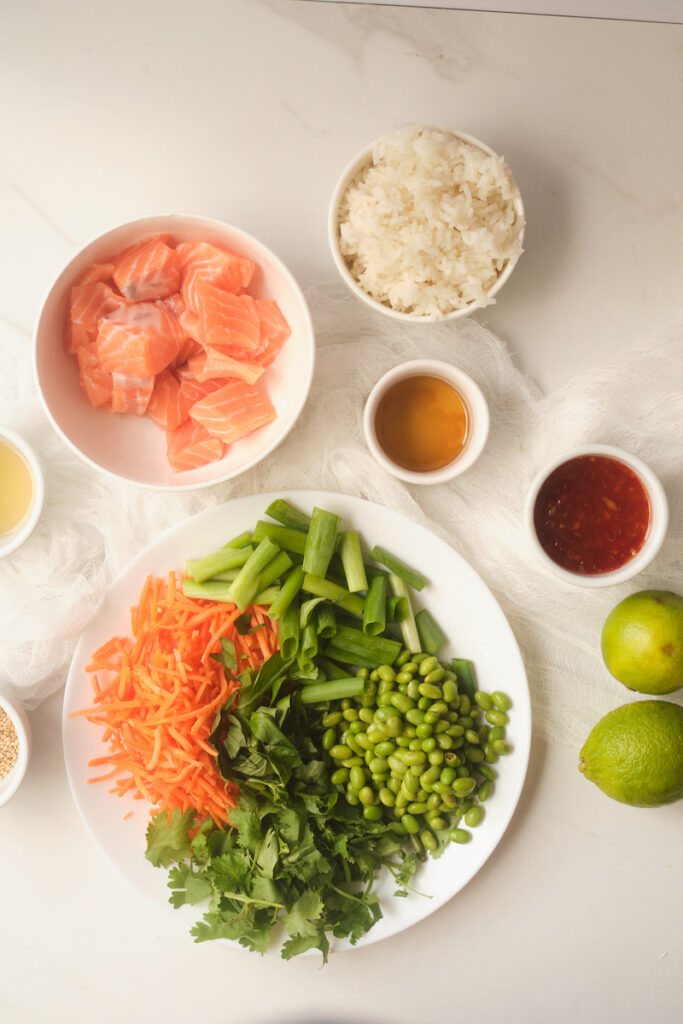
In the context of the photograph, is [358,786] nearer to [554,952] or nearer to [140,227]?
[554,952]

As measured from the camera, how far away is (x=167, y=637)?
69.3 inches

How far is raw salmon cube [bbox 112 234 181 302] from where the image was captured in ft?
5.41

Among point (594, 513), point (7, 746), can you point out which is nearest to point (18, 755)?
point (7, 746)

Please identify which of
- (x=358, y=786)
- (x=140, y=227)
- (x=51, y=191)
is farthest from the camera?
(x=51, y=191)

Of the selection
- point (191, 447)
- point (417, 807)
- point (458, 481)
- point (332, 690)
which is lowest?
point (417, 807)

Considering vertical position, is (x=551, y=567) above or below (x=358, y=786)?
above

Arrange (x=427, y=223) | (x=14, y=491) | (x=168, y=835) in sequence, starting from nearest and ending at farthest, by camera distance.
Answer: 1. (x=427, y=223)
2. (x=168, y=835)
3. (x=14, y=491)

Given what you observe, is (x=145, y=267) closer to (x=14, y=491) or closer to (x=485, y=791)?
(x=14, y=491)

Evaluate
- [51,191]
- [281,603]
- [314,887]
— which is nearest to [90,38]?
[51,191]

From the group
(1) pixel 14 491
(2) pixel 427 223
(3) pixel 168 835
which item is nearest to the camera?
(2) pixel 427 223

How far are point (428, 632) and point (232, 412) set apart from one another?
68 centimetres

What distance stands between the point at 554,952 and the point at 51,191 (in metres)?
2.27

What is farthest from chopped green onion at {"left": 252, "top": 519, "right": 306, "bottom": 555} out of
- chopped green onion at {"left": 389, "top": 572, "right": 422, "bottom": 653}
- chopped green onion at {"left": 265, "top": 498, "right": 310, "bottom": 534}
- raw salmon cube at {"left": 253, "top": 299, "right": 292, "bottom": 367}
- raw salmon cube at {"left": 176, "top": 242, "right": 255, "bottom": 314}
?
raw salmon cube at {"left": 176, "top": 242, "right": 255, "bottom": 314}

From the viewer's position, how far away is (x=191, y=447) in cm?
172
